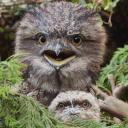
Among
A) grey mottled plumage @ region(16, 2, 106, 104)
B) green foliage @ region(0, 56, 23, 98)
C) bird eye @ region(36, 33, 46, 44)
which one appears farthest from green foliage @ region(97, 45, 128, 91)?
green foliage @ region(0, 56, 23, 98)

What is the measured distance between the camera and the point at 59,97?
2.75m

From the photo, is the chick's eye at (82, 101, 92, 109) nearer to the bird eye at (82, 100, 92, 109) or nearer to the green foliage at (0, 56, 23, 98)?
the bird eye at (82, 100, 92, 109)

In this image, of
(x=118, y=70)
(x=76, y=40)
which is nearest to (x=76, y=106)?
(x=76, y=40)

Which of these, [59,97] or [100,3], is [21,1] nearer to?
[100,3]

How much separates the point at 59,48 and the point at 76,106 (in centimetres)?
25

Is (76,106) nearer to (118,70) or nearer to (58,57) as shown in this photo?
(58,57)

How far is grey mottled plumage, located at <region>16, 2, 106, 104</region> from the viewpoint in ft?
8.98

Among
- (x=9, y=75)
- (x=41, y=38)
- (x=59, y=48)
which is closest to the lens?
(x=9, y=75)

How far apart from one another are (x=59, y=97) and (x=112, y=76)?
0.59 m

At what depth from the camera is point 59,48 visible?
2.64 m

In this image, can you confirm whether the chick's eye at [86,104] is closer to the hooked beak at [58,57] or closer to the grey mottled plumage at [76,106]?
the grey mottled plumage at [76,106]

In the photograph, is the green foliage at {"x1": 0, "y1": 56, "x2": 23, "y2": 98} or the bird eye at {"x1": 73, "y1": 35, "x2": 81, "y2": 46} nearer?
the green foliage at {"x1": 0, "y1": 56, "x2": 23, "y2": 98}

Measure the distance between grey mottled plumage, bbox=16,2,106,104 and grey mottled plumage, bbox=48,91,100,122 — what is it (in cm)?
8

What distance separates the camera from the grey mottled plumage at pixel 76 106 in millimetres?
2578
